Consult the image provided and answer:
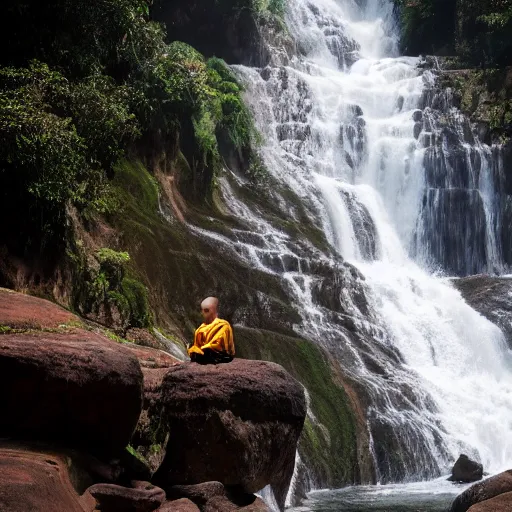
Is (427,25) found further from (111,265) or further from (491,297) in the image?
(111,265)

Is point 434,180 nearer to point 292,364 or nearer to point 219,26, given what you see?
point 219,26

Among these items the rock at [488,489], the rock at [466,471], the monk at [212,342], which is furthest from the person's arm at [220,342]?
the rock at [466,471]

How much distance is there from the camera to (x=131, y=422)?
23.1 feet

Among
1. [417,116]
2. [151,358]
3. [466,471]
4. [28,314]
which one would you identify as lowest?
[466,471]

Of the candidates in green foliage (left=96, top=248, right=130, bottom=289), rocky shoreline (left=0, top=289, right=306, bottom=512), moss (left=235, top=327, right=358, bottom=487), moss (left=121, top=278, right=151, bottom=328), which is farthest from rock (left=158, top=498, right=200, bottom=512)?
moss (left=235, top=327, right=358, bottom=487)

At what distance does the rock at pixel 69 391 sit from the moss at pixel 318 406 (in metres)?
8.09

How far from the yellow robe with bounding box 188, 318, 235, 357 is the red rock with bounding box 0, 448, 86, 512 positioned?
90.6 inches

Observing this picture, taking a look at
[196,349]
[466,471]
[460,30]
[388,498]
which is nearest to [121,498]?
[196,349]

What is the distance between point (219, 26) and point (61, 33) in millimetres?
20713

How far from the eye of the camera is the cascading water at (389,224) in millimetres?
18250

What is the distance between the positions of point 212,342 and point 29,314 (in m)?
1.89

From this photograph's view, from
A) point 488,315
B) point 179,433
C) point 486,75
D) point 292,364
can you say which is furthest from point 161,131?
point 486,75

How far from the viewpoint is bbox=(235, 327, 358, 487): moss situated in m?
14.8

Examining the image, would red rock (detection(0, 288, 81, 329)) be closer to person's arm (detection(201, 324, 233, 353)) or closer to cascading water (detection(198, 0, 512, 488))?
person's arm (detection(201, 324, 233, 353))
